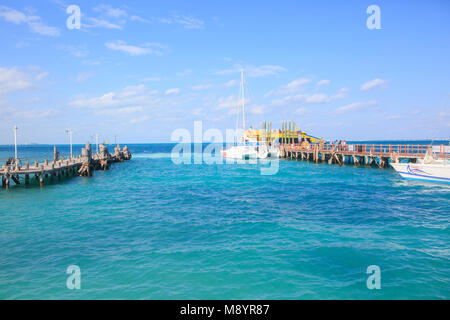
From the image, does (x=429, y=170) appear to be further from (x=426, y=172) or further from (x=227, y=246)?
(x=227, y=246)

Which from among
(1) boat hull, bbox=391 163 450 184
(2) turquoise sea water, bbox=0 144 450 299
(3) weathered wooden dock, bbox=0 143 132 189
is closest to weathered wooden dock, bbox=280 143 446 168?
(1) boat hull, bbox=391 163 450 184

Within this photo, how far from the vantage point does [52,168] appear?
98.6 ft

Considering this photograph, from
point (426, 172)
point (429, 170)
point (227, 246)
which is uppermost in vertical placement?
point (429, 170)

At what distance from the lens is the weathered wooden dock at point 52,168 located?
2736cm

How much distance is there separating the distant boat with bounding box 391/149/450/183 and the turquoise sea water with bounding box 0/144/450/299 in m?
5.85

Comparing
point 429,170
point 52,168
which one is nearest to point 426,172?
point 429,170

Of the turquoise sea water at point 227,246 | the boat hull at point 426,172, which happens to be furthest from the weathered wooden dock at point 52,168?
the boat hull at point 426,172

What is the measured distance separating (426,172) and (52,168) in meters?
36.9

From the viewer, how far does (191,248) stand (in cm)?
1184

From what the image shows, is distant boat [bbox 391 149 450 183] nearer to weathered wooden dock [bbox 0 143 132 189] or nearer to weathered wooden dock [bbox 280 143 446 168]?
weathered wooden dock [bbox 280 143 446 168]

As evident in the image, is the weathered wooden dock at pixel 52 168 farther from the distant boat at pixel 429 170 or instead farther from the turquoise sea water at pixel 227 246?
the distant boat at pixel 429 170

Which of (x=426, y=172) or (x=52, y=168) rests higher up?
(x=52, y=168)

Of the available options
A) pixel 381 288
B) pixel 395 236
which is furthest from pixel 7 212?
pixel 395 236
